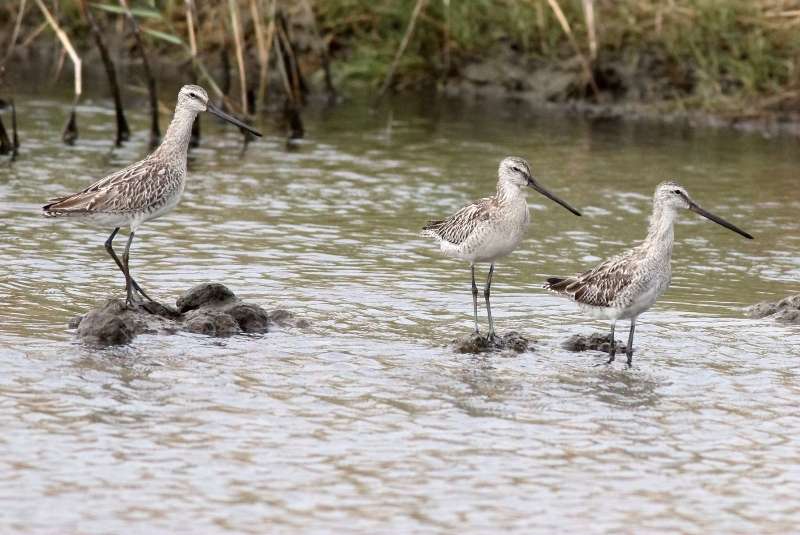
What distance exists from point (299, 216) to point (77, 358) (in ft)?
15.7

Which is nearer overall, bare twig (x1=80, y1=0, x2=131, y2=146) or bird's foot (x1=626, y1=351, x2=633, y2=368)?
bird's foot (x1=626, y1=351, x2=633, y2=368)

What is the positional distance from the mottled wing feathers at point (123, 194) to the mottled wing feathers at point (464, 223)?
185 cm

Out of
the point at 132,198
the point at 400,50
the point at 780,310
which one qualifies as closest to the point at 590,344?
the point at 780,310

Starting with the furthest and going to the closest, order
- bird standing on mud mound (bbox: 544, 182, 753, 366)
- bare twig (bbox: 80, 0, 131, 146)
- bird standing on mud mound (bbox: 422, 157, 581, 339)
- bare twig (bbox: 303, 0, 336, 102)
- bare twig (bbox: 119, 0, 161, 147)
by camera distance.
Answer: bare twig (bbox: 303, 0, 336, 102) → bare twig (bbox: 119, 0, 161, 147) → bare twig (bbox: 80, 0, 131, 146) → bird standing on mud mound (bbox: 422, 157, 581, 339) → bird standing on mud mound (bbox: 544, 182, 753, 366)

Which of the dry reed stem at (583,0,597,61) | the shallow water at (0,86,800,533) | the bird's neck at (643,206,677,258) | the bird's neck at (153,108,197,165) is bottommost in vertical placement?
the shallow water at (0,86,800,533)

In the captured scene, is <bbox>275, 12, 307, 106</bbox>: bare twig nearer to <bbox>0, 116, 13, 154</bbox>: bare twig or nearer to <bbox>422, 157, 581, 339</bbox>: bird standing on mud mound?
<bbox>0, 116, 13, 154</bbox>: bare twig

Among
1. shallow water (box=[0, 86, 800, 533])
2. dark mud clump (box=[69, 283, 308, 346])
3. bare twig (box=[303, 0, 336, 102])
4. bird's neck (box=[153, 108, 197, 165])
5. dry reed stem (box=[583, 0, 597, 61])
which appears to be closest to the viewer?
shallow water (box=[0, 86, 800, 533])

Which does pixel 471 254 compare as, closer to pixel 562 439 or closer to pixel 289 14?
pixel 562 439

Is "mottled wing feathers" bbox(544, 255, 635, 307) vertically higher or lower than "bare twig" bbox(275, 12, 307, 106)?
lower

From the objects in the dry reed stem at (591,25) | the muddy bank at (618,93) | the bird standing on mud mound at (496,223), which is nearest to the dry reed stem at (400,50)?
the muddy bank at (618,93)

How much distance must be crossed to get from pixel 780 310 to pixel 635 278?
5.30ft

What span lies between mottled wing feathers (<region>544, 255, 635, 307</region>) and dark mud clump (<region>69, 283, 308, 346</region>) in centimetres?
171

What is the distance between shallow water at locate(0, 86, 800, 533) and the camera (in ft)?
21.4

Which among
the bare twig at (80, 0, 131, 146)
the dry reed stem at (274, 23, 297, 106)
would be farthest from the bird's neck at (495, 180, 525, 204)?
the dry reed stem at (274, 23, 297, 106)
